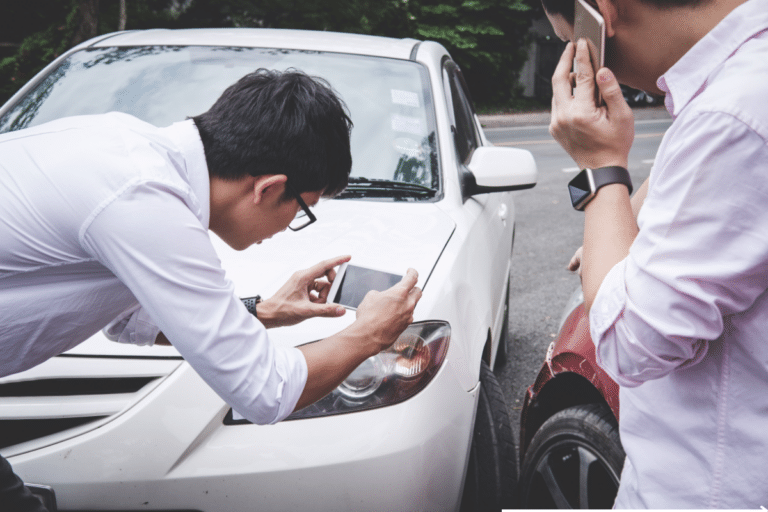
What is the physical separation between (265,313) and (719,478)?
3.64 ft

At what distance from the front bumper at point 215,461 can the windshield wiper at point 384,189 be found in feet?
3.52

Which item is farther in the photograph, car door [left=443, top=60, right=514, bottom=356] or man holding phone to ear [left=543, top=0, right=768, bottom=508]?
car door [left=443, top=60, right=514, bottom=356]

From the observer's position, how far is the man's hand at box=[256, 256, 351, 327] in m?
1.65

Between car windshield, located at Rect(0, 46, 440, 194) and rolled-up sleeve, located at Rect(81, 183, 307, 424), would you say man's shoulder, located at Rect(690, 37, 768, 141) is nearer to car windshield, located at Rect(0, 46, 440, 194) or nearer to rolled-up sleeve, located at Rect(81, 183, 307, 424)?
rolled-up sleeve, located at Rect(81, 183, 307, 424)

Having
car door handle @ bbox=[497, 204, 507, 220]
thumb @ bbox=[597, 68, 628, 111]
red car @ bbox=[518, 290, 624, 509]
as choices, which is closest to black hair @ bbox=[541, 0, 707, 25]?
thumb @ bbox=[597, 68, 628, 111]

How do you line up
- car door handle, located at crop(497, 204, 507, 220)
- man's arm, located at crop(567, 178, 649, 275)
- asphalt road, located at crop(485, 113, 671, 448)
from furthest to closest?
asphalt road, located at crop(485, 113, 671, 448), car door handle, located at crop(497, 204, 507, 220), man's arm, located at crop(567, 178, 649, 275)

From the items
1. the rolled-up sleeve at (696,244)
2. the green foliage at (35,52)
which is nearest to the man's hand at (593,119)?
the rolled-up sleeve at (696,244)

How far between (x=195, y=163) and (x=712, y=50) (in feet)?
3.12

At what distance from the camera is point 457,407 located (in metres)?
1.88

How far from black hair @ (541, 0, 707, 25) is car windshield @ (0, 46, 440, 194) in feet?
4.56

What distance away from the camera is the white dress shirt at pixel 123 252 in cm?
110

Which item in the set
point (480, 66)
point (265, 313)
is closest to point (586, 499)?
point (265, 313)

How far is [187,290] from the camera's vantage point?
1140 millimetres

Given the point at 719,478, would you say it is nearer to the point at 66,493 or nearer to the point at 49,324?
the point at 49,324
